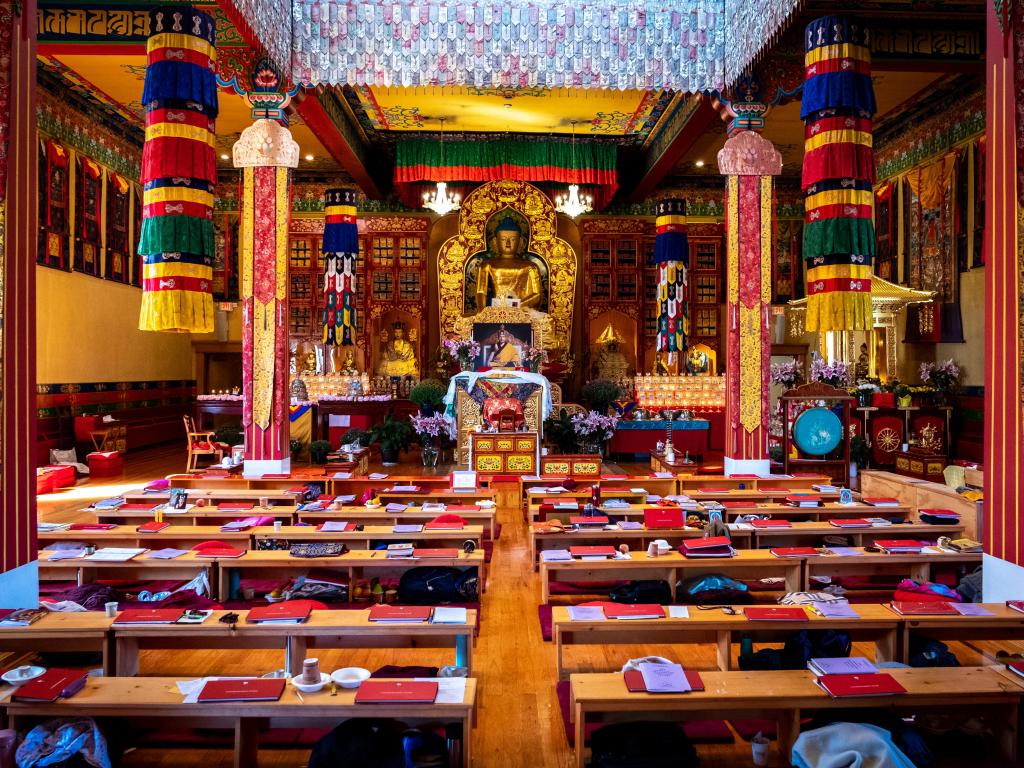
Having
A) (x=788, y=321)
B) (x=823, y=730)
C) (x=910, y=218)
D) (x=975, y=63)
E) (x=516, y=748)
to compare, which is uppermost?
(x=975, y=63)

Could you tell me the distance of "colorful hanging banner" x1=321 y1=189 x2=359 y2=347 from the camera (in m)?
12.8

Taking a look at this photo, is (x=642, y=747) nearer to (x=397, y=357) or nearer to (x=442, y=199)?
(x=442, y=199)

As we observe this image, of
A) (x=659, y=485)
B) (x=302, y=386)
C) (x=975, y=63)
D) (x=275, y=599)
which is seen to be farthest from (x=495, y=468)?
(x=975, y=63)

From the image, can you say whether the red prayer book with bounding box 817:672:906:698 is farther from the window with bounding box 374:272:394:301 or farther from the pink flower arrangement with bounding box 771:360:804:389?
the window with bounding box 374:272:394:301

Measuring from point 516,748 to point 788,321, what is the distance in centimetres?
1462

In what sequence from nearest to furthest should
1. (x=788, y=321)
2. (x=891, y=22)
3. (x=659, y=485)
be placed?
(x=659, y=485)
(x=891, y=22)
(x=788, y=321)

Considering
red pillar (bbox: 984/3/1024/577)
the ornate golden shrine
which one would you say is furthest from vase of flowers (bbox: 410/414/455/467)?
red pillar (bbox: 984/3/1024/577)

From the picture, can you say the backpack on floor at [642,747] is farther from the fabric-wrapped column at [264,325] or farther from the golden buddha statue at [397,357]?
the golden buddha statue at [397,357]

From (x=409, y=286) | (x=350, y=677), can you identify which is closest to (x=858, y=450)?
(x=409, y=286)

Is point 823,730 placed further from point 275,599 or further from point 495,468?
point 495,468

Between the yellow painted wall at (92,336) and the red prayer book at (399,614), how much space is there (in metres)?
8.36

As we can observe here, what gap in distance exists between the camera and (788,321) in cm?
1628

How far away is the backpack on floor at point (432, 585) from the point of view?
171 inches

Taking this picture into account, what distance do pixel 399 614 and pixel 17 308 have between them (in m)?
2.12
